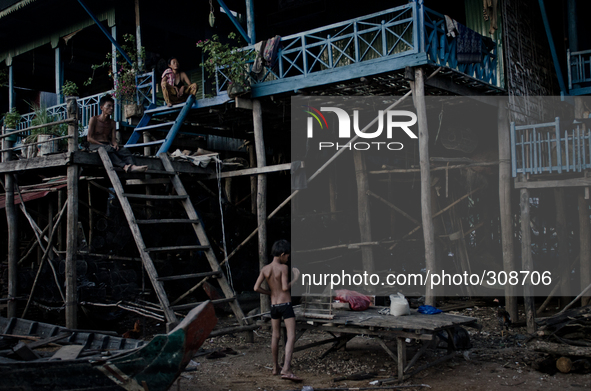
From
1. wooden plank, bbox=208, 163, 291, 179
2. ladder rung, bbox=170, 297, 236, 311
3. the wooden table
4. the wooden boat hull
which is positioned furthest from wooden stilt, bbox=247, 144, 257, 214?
the wooden boat hull

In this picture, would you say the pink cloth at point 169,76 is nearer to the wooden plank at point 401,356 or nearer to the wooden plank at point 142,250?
the wooden plank at point 142,250

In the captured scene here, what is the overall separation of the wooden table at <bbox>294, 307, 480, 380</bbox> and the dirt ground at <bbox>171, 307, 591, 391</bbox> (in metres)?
0.31

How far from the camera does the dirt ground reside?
6691mm

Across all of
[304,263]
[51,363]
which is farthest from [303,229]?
[51,363]

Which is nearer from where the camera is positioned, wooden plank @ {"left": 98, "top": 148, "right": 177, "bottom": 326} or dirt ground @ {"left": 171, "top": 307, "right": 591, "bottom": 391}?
dirt ground @ {"left": 171, "top": 307, "right": 591, "bottom": 391}

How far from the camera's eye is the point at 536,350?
7.68m

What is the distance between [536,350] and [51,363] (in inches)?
243

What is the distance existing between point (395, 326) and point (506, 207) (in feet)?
15.7

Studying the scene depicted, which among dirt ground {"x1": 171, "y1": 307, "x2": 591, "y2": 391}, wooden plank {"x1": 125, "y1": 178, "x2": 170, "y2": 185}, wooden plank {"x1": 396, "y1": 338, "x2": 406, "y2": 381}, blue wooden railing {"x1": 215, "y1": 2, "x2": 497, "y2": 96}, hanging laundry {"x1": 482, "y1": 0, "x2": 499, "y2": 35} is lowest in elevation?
dirt ground {"x1": 171, "y1": 307, "x2": 591, "y2": 391}

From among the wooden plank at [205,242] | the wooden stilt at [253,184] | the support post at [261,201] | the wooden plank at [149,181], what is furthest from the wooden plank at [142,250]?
the wooden stilt at [253,184]

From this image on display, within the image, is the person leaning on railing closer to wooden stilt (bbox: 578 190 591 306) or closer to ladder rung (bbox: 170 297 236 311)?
ladder rung (bbox: 170 297 236 311)

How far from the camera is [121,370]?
5.42 metres

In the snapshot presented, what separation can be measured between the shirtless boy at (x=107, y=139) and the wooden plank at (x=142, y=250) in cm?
22

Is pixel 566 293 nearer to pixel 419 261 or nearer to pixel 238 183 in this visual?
pixel 419 261
